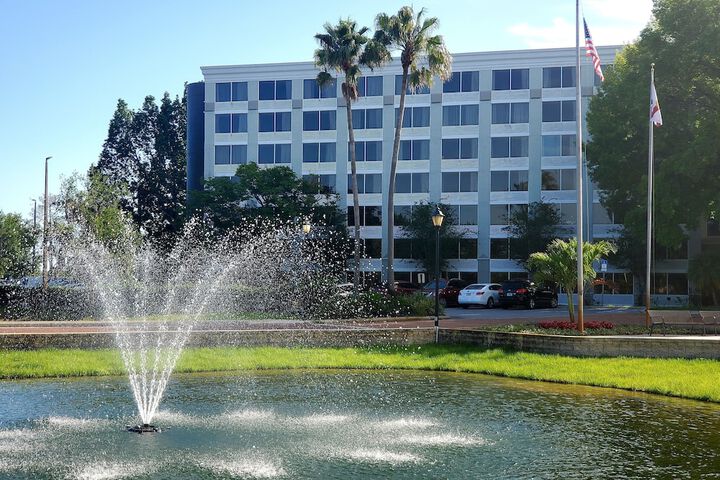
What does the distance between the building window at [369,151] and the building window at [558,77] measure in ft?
44.0

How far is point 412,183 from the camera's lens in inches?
2482

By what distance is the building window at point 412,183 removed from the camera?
2474 inches

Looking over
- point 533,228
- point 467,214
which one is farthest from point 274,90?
point 533,228

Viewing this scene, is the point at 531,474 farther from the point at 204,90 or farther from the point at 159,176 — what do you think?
the point at 159,176

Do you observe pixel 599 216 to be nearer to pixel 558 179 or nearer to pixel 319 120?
pixel 558 179

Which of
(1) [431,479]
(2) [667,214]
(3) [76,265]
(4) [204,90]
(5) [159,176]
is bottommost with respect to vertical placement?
(1) [431,479]

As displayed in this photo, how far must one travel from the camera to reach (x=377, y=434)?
13945 mm

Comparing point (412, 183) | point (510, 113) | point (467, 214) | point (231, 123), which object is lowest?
point (467, 214)

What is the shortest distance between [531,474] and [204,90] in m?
60.8

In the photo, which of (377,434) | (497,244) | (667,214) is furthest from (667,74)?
(377,434)

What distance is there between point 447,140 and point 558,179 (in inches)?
350

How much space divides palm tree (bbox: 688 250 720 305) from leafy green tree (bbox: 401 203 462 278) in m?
17.7

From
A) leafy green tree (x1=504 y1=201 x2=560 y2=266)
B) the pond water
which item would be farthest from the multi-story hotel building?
the pond water

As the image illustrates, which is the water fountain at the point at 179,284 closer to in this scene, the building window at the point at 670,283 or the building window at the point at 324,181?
the building window at the point at 324,181
